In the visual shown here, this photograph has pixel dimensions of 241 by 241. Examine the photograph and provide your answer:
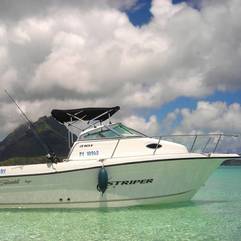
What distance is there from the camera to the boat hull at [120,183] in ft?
41.9

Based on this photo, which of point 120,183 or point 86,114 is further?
point 86,114

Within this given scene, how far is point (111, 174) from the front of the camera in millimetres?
12781

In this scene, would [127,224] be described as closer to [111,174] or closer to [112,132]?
[111,174]

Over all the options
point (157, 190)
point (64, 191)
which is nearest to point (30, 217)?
point (64, 191)

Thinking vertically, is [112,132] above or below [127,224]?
above

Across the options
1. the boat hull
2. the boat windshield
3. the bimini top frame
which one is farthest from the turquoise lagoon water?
the bimini top frame

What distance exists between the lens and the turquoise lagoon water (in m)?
9.41

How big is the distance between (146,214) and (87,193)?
78.8 inches

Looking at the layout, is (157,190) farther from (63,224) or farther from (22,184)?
(22,184)

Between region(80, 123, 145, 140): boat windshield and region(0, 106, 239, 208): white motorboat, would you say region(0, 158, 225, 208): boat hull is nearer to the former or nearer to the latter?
region(0, 106, 239, 208): white motorboat

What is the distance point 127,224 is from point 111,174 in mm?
2318

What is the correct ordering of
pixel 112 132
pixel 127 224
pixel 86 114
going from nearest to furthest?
pixel 127 224 < pixel 112 132 < pixel 86 114

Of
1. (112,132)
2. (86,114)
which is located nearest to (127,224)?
(112,132)

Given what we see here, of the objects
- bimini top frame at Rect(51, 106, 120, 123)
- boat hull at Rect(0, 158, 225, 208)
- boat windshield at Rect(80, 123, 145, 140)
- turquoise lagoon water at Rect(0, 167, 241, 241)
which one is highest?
bimini top frame at Rect(51, 106, 120, 123)
